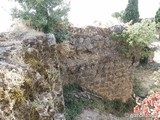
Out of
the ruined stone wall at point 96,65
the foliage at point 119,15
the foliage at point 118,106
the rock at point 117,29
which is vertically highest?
the foliage at point 119,15

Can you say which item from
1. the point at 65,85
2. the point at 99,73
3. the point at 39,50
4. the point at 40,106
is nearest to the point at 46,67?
the point at 39,50

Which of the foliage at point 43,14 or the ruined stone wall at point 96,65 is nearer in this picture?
the foliage at point 43,14

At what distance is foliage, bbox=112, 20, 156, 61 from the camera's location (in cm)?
1452

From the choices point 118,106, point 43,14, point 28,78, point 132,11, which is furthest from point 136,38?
point 28,78

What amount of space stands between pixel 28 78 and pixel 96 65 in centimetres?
891

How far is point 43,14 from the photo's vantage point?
11.8m

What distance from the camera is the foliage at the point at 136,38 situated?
47.6ft

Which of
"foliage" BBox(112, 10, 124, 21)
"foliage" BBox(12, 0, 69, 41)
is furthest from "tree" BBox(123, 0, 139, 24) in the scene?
"foliage" BBox(12, 0, 69, 41)

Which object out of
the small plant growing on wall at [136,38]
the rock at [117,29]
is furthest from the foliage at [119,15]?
the rock at [117,29]

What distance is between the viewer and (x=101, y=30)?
594 inches

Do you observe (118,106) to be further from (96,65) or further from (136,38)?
(136,38)

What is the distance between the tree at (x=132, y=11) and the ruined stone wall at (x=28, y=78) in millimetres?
13678

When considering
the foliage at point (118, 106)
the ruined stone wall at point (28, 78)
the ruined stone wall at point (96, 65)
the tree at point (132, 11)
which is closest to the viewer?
the ruined stone wall at point (28, 78)

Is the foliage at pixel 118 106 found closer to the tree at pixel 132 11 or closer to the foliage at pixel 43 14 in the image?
the foliage at pixel 43 14
